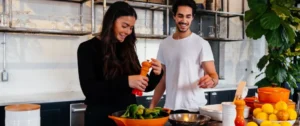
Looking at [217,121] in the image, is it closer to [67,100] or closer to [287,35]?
[67,100]

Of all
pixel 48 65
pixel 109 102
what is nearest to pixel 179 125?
pixel 109 102

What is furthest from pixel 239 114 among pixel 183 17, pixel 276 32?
pixel 276 32

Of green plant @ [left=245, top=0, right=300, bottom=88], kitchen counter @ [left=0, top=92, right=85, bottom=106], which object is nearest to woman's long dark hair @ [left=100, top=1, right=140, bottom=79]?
kitchen counter @ [left=0, top=92, right=85, bottom=106]

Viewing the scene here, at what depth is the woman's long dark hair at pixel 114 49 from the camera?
1723 millimetres

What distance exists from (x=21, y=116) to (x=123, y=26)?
724 mm

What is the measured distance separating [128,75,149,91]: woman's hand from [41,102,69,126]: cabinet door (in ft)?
5.90

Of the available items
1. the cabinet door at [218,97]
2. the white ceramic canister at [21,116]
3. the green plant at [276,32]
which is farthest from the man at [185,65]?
the cabinet door at [218,97]

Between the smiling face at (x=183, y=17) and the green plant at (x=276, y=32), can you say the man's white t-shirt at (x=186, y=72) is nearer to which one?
the smiling face at (x=183, y=17)

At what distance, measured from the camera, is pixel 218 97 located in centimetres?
422

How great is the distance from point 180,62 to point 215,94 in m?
2.15

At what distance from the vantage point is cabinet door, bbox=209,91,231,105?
415 centimetres

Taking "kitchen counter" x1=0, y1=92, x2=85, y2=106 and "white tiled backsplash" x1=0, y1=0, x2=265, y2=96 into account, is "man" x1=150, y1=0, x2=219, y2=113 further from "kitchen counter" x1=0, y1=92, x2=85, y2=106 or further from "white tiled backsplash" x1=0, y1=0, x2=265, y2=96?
"white tiled backsplash" x1=0, y1=0, x2=265, y2=96

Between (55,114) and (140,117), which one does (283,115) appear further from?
(55,114)

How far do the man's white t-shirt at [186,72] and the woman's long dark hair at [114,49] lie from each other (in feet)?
1.48
